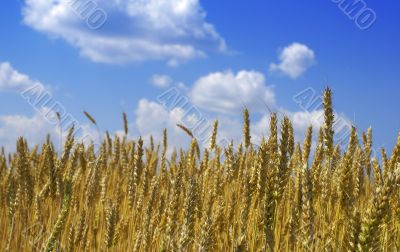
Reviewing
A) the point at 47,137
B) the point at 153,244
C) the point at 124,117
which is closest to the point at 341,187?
the point at 153,244

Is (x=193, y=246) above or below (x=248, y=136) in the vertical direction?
below

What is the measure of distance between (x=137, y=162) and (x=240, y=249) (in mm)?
1969

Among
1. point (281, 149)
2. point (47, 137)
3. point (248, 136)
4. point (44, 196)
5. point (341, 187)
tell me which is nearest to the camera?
point (281, 149)

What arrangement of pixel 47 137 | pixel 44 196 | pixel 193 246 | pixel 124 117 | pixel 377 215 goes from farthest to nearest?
1. pixel 124 117
2. pixel 47 137
3. pixel 44 196
4. pixel 193 246
5. pixel 377 215

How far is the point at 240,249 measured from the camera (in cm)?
172

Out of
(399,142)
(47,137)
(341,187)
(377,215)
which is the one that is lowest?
(377,215)

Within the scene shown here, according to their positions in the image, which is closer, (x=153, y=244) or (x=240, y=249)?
(x=240, y=249)

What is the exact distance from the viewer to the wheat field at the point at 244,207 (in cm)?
210

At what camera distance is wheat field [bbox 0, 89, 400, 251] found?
210 centimetres

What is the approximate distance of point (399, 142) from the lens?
3.50m

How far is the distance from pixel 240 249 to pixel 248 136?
248 centimetres

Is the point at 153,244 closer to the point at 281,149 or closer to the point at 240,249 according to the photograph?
the point at 281,149

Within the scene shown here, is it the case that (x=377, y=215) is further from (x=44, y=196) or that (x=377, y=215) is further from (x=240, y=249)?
(x=44, y=196)

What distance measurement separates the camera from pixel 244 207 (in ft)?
8.11
